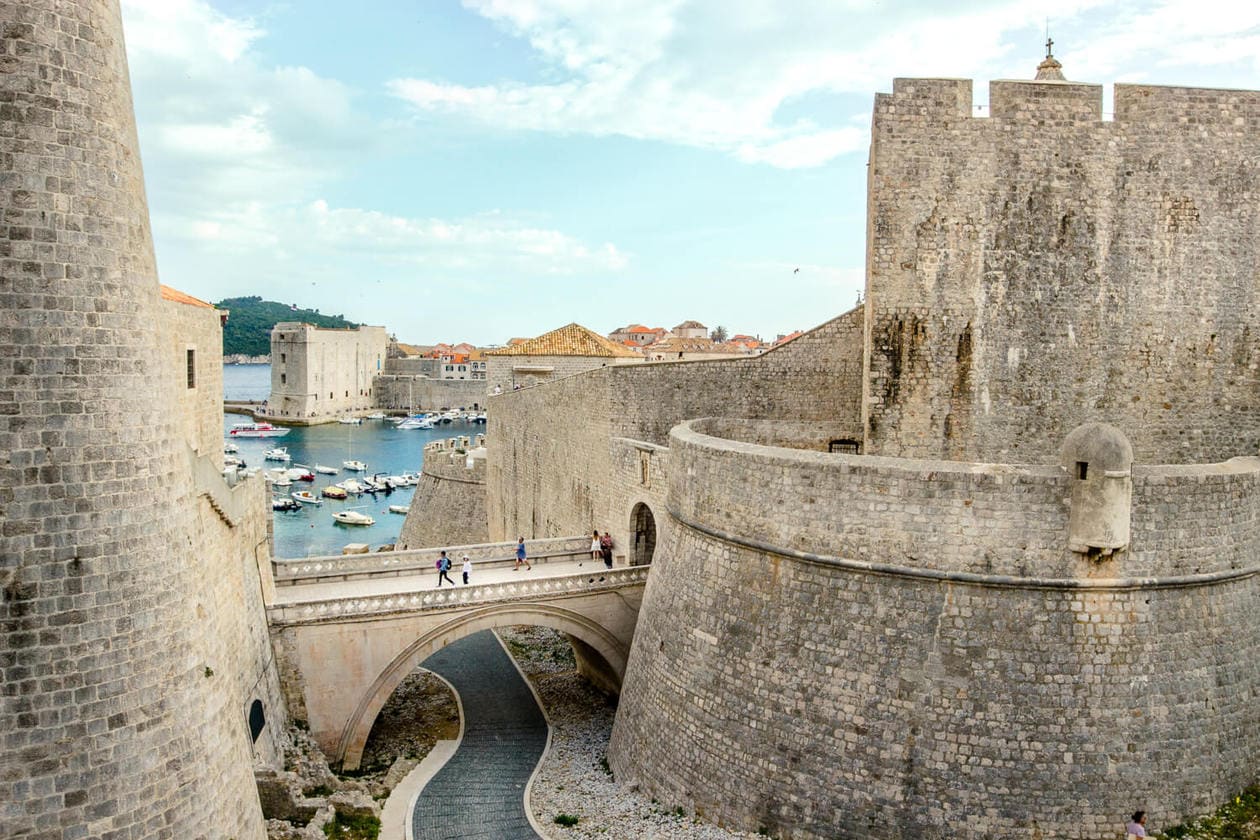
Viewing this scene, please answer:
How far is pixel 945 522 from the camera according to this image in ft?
36.6

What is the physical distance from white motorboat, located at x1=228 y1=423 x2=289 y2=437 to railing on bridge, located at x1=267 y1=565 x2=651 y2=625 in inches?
2711

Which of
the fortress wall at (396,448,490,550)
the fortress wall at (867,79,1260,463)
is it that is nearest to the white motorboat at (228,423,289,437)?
the fortress wall at (396,448,490,550)

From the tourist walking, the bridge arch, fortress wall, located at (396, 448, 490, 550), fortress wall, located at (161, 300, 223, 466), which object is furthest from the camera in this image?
fortress wall, located at (396, 448, 490, 550)

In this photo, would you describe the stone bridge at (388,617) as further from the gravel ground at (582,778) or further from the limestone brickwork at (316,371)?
the limestone brickwork at (316,371)


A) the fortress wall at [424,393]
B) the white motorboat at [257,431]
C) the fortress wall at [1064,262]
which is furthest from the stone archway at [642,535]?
the fortress wall at [424,393]

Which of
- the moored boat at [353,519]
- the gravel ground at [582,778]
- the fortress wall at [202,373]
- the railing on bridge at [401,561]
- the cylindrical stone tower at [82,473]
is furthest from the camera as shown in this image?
Result: the moored boat at [353,519]

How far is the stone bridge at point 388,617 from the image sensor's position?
1555cm

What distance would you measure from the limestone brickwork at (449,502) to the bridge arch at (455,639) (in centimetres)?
1383

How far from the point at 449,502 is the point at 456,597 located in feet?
57.6

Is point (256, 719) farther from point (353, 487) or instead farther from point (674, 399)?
point (353, 487)

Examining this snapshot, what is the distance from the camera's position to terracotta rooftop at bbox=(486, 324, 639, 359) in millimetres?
29531

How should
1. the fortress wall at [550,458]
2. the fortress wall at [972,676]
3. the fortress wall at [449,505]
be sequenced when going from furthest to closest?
the fortress wall at [449,505] < the fortress wall at [550,458] < the fortress wall at [972,676]

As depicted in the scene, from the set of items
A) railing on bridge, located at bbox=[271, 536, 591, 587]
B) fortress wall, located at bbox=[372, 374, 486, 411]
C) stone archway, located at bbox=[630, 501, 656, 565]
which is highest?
fortress wall, located at bbox=[372, 374, 486, 411]

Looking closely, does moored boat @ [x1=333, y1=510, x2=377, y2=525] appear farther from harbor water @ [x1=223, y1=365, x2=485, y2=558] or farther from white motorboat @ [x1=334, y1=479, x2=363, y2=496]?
white motorboat @ [x1=334, y1=479, x2=363, y2=496]
